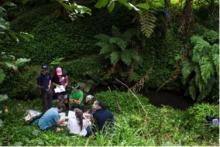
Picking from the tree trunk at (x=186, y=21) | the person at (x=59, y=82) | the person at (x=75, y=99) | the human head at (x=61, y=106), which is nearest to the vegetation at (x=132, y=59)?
the tree trunk at (x=186, y=21)

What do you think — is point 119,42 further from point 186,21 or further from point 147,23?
point 186,21

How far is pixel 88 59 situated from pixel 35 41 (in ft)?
4.85

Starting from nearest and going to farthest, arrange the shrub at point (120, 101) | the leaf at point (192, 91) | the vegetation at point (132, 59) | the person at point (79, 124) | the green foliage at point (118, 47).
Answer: the person at point (79, 124), the vegetation at point (132, 59), the shrub at point (120, 101), the leaf at point (192, 91), the green foliage at point (118, 47)

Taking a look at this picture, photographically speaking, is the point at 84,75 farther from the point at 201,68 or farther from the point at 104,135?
the point at 104,135

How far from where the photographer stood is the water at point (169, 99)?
9.81m

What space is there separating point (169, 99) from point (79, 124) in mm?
3164

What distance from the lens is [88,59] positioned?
34.6 ft

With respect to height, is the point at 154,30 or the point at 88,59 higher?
the point at 154,30

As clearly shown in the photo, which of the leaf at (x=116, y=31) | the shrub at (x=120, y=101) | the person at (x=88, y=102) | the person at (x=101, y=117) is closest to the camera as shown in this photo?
the person at (x=101, y=117)

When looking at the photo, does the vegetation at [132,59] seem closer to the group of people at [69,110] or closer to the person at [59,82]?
the group of people at [69,110]

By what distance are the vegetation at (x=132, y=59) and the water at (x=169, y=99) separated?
0.34ft

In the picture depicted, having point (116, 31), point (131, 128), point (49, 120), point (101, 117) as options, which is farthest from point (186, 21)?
point (49, 120)

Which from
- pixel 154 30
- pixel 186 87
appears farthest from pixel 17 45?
pixel 186 87

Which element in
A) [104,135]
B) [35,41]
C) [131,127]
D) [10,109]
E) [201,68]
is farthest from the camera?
[35,41]
